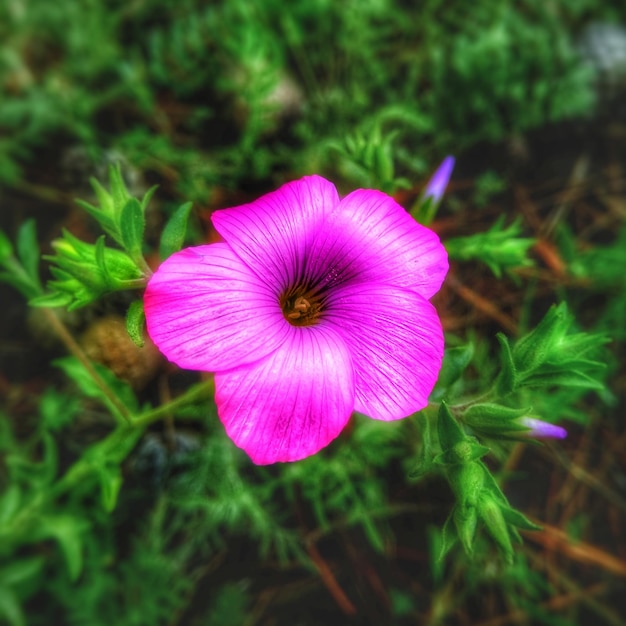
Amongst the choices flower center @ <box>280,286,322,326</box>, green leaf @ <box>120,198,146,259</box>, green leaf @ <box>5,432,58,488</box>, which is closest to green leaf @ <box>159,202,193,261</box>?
green leaf @ <box>120,198,146,259</box>

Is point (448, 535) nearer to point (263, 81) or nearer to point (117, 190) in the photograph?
point (117, 190)

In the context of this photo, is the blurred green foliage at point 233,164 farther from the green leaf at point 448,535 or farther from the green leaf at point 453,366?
the green leaf at point 448,535

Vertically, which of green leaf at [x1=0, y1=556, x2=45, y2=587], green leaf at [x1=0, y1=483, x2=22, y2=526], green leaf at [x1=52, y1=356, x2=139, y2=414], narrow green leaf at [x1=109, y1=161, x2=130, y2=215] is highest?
narrow green leaf at [x1=109, y1=161, x2=130, y2=215]

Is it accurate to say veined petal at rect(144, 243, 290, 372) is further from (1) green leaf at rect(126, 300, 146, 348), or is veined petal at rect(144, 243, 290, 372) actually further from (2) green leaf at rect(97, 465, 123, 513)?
(2) green leaf at rect(97, 465, 123, 513)

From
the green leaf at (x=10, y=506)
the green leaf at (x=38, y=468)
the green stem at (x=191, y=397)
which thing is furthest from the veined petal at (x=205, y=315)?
the green leaf at (x=10, y=506)

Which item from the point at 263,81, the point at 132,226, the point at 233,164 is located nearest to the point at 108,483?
the point at 132,226

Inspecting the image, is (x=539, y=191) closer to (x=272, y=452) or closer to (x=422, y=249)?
(x=422, y=249)

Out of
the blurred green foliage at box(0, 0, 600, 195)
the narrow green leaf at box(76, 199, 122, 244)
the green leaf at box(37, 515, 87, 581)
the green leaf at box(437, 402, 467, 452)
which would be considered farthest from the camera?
the blurred green foliage at box(0, 0, 600, 195)

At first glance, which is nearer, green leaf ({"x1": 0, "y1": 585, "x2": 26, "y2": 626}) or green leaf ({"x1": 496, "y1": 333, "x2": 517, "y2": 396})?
green leaf ({"x1": 496, "y1": 333, "x2": 517, "y2": 396})
